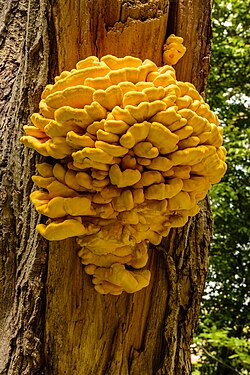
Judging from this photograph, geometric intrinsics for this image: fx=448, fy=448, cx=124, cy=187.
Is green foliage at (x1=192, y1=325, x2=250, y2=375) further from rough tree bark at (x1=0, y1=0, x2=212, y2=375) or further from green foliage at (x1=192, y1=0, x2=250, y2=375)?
rough tree bark at (x1=0, y1=0, x2=212, y2=375)

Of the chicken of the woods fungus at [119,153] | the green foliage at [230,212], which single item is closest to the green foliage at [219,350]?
the green foliage at [230,212]

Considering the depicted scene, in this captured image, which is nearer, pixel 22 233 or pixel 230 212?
pixel 22 233

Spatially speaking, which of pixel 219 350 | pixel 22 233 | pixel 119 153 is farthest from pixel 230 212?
pixel 119 153

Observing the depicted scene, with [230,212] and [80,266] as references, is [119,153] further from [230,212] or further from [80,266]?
[230,212]

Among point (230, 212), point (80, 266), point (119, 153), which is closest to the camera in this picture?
point (119, 153)

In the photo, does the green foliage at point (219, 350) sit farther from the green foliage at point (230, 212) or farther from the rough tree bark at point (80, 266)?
the rough tree bark at point (80, 266)

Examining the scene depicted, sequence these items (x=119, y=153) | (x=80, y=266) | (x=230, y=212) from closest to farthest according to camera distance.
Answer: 1. (x=119, y=153)
2. (x=80, y=266)
3. (x=230, y=212)

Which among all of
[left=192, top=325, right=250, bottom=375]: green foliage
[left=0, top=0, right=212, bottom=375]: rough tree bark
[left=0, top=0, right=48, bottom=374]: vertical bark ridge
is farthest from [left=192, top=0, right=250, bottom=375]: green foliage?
[left=0, top=0, right=48, bottom=374]: vertical bark ridge
